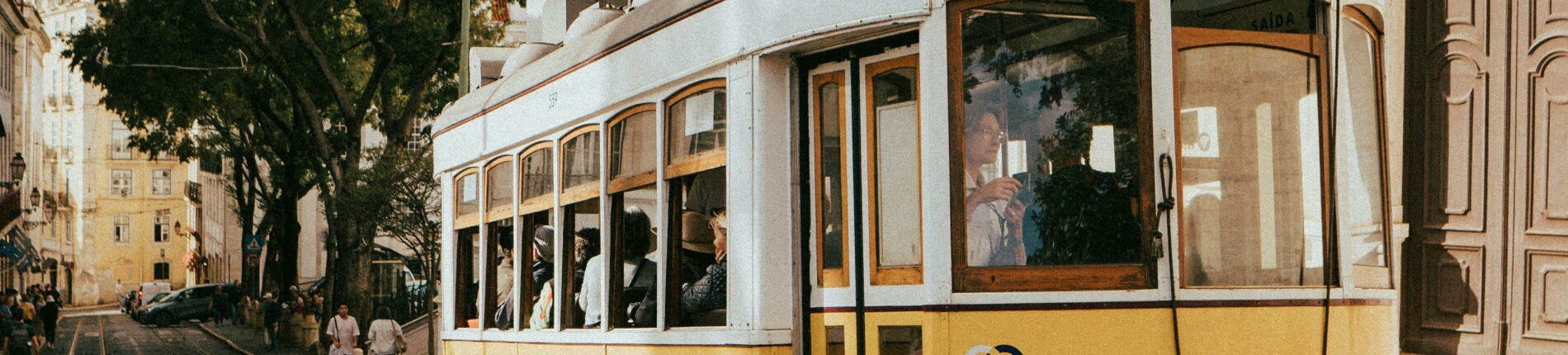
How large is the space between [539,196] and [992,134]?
135 inches

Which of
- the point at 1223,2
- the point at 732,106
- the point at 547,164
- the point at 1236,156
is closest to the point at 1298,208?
the point at 1236,156

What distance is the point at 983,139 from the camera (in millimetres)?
5027

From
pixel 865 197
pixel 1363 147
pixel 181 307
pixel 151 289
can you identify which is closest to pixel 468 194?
pixel 865 197

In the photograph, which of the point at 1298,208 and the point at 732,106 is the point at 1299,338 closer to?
the point at 1298,208

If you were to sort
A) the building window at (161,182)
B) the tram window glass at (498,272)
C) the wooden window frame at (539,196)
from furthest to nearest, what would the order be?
the building window at (161,182), the tram window glass at (498,272), the wooden window frame at (539,196)

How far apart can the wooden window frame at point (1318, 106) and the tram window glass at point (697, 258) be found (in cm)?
185

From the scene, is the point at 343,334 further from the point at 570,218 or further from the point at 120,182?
the point at 120,182

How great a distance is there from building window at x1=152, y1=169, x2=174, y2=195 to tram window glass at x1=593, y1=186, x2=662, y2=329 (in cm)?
9275

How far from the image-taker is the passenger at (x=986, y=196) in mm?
5012

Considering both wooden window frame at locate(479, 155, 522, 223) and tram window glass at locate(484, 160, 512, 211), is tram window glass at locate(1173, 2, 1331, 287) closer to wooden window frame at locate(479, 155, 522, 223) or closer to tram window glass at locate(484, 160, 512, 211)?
wooden window frame at locate(479, 155, 522, 223)

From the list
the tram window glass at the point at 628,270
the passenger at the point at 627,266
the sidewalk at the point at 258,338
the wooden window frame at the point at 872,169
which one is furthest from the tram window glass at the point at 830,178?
the sidewalk at the point at 258,338

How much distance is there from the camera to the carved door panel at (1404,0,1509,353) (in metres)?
5.62

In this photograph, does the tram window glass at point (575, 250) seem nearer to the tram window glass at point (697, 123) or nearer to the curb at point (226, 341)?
the tram window glass at point (697, 123)

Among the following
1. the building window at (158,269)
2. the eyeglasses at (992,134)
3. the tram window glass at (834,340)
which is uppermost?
the eyeglasses at (992,134)
